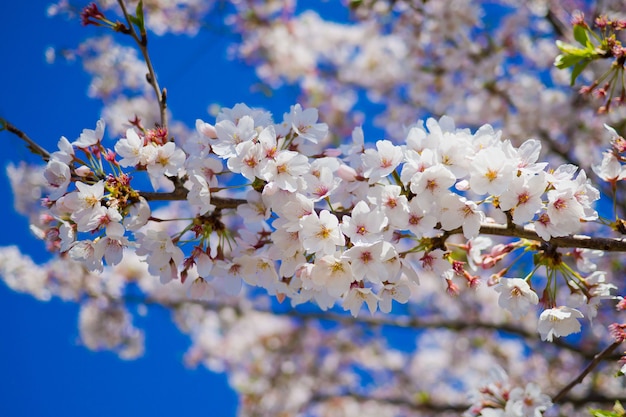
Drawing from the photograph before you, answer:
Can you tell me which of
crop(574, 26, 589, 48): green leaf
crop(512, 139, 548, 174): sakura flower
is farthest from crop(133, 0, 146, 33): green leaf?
crop(574, 26, 589, 48): green leaf

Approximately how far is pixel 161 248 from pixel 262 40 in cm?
619

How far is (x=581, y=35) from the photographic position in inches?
86.3

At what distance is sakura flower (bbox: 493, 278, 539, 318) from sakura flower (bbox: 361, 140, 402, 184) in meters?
0.57

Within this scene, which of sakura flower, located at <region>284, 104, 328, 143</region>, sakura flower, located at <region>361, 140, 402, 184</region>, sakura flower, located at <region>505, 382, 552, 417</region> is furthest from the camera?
sakura flower, located at <region>505, 382, 552, 417</region>

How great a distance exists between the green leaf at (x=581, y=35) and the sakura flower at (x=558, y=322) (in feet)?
3.69

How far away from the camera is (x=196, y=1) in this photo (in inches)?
283

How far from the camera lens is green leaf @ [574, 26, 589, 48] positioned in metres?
2.18

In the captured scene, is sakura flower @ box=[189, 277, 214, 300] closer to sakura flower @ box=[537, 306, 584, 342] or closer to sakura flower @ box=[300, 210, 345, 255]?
sakura flower @ box=[300, 210, 345, 255]

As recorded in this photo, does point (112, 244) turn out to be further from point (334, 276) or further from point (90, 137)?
point (334, 276)

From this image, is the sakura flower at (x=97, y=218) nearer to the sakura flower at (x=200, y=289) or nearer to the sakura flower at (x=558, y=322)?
the sakura flower at (x=200, y=289)

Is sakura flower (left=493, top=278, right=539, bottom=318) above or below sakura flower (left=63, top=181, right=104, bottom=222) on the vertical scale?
below

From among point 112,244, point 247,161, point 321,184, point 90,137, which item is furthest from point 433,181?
point 90,137

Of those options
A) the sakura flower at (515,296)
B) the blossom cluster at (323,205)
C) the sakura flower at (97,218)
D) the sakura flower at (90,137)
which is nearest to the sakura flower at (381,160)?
the blossom cluster at (323,205)

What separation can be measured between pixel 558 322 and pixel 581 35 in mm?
1198
